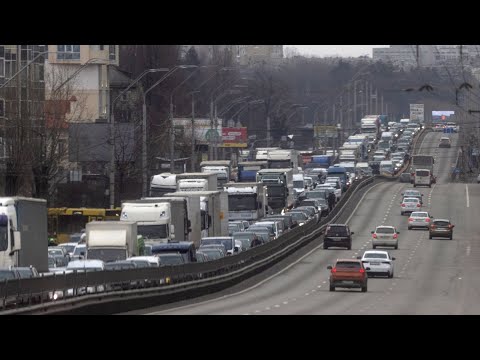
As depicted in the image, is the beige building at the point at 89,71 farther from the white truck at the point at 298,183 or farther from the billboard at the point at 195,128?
the white truck at the point at 298,183

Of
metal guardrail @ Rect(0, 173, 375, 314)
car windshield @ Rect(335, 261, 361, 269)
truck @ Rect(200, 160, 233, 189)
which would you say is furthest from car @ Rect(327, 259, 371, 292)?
truck @ Rect(200, 160, 233, 189)

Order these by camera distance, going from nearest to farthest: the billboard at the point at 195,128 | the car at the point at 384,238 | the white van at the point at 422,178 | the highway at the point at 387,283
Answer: the highway at the point at 387,283
the car at the point at 384,238
the white van at the point at 422,178
the billboard at the point at 195,128

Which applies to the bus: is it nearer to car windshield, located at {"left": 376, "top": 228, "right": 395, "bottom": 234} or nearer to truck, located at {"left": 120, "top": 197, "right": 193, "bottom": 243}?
truck, located at {"left": 120, "top": 197, "right": 193, "bottom": 243}

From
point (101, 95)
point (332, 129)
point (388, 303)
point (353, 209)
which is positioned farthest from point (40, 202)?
point (332, 129)

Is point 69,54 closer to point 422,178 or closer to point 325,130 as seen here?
point 422,178

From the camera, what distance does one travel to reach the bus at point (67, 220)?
2640 inches

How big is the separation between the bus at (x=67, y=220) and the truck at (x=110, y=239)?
61.5 ft

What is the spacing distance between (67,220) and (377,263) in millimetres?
17689

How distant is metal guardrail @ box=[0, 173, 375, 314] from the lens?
98.7ft

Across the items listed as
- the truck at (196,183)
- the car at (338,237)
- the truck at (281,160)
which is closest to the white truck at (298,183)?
the truck at (281,160)

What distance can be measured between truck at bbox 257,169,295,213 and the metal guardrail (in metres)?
26.6

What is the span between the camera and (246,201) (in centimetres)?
8031

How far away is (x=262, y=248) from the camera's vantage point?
195ft
